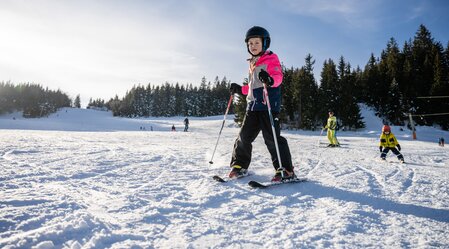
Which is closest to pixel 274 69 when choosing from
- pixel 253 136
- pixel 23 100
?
pixel 253 136

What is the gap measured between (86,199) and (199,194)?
1033 mm

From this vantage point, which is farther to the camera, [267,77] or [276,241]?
[267,77]

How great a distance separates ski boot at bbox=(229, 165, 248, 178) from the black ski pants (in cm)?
7

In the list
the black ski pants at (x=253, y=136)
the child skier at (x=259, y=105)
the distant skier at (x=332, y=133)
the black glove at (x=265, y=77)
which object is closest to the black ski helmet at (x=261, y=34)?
the child skier at (x=259, y=105)

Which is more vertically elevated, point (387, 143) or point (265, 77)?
point (265, 77)

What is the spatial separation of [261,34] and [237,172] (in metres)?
2.12

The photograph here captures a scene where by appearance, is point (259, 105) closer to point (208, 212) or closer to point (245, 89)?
point (245, 89)

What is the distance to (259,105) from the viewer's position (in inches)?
144

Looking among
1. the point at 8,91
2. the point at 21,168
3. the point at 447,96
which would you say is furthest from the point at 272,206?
the point at 8,91

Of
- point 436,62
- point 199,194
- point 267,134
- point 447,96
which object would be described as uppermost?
point 436,62

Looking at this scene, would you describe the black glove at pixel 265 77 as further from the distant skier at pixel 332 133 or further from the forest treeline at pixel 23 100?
the forest treeline at pixel 23 100

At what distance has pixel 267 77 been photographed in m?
3.39

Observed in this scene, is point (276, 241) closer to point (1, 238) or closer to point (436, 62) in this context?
point (1, 238)

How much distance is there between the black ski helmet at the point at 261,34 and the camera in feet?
12.2
